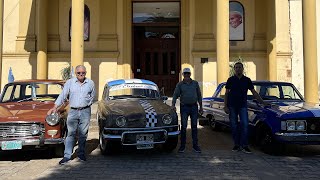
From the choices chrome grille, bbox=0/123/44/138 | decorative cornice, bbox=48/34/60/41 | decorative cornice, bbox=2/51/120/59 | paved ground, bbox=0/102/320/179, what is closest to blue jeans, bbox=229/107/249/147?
paved ground, bbox=0/102/320/179

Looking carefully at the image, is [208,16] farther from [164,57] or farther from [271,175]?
[271,175]

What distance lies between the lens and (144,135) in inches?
251

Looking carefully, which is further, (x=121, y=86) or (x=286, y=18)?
(x=286, y=18)

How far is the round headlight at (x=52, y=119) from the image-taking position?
6.27 meters

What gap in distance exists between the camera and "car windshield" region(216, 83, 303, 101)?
798 centimetres

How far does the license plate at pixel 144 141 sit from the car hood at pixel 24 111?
1.77m

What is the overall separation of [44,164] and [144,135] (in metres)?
1.85

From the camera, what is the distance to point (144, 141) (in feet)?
20.9

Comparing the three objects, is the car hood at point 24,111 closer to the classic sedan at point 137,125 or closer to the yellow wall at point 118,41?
the classic sedan at point 137,125

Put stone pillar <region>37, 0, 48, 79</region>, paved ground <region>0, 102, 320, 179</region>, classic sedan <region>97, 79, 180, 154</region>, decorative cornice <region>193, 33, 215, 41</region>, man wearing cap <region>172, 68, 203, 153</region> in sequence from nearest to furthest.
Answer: paved ground <region>0, 102, 320, 179</region>
classic sedan <region>97, 79, 180, 154</region>
man wearing cap <region>172, 68, 203, 153</region>
stone pillar <region>37, 0, 48, 79</region>
decorative cornice <region>193, 33, 215, 41</region>

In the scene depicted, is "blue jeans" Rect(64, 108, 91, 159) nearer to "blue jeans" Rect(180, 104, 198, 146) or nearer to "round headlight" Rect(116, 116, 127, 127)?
"round headlight" Rect(116, 116, 127, 127)

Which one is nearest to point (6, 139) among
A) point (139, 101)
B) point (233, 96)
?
point (139, 101)

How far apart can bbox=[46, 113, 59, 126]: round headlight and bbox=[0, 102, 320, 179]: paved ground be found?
72 cm

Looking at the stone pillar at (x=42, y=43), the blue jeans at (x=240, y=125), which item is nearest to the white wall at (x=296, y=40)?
the blue jeans at (x=240, y=125)
